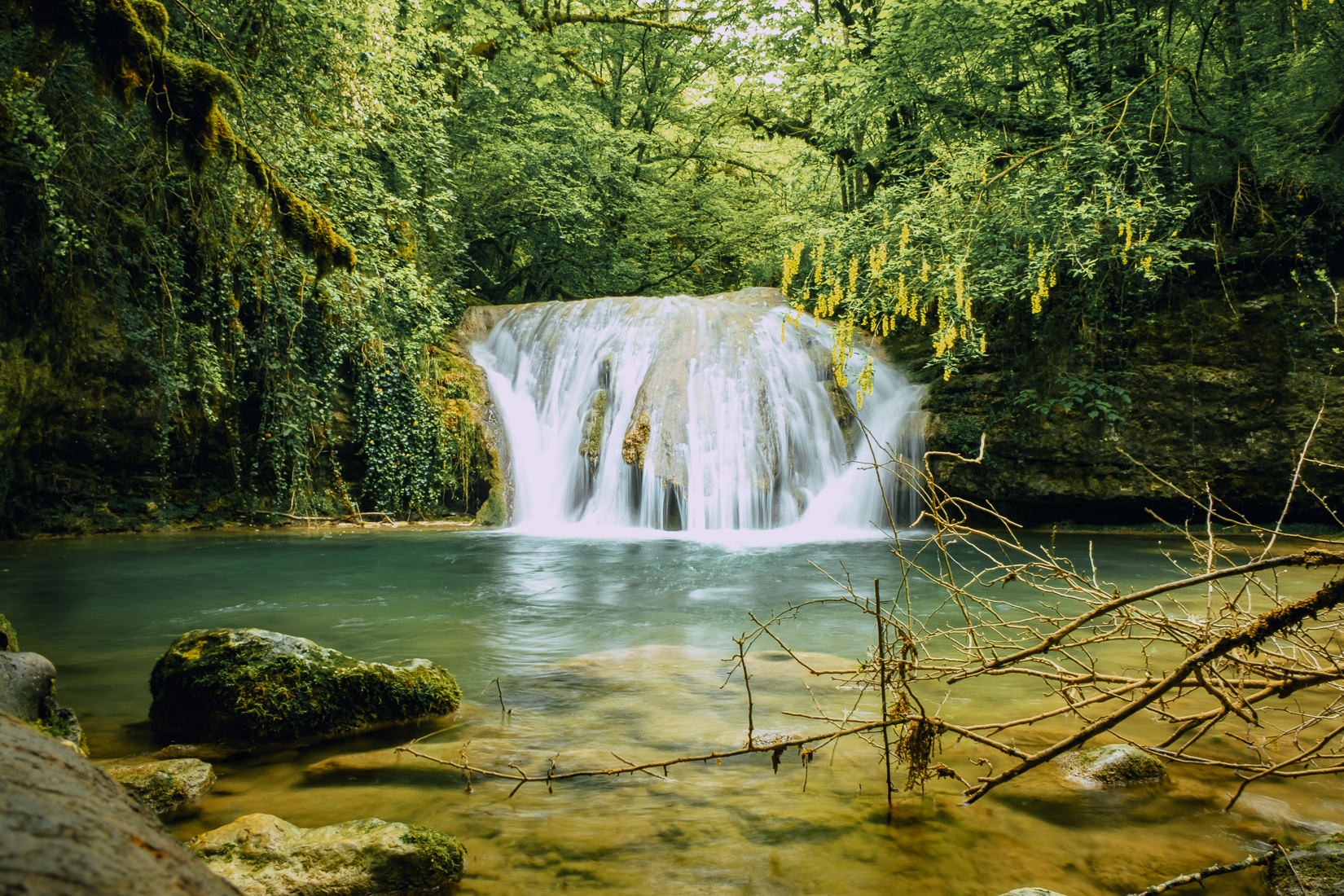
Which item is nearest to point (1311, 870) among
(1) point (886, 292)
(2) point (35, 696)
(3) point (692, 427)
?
(2) point (35, 696)

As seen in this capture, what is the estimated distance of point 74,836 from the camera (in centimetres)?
90

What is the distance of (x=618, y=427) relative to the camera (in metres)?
12.8

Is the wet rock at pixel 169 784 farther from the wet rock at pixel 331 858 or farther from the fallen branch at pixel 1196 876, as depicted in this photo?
the fallen branch at pixel 1196 876

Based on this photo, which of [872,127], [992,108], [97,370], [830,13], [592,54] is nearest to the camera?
[97,370]

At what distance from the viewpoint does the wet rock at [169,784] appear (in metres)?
2.88

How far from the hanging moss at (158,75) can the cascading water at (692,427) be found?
601 centimetres

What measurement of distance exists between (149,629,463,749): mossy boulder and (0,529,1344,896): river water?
0.48ft

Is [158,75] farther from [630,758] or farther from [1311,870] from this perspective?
[1311,870]

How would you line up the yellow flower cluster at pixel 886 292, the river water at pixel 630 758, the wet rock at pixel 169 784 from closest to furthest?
the river water at pixel 630 758
the wet rock at pixel 169 784
the yellow flower cluster at pixel 886 292

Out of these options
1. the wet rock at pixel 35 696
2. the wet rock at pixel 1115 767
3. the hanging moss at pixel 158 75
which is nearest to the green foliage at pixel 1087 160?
the wet rock at pixel 1115 767

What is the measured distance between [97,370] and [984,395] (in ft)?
40.9

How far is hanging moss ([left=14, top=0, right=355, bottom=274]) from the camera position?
605cm

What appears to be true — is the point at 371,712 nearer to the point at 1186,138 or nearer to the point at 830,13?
the point at 1186,138

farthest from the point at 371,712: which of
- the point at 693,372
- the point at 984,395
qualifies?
the point at 984,395
